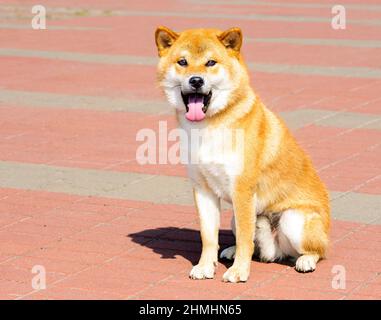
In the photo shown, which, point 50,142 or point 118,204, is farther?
point 50,142

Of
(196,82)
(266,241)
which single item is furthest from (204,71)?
(266,241)

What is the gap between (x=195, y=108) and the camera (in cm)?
636

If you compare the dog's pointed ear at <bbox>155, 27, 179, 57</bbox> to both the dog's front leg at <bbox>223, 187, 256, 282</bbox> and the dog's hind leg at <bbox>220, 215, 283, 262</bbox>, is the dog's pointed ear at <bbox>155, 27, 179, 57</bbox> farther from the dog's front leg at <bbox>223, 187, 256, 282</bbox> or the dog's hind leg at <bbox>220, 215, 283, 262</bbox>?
the dog's hind leg at <bbox>220, 215, 283, 262</bbox>

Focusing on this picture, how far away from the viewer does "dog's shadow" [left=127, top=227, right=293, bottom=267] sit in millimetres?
7039

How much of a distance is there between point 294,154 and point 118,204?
200cm

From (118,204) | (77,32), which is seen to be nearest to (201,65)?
(118,204)

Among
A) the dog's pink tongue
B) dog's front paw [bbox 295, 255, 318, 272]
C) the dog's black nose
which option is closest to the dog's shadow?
dog's front paw [bbox 295, 255, 318, 272]

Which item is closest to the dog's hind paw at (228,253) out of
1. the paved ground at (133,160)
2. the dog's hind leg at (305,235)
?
the paved ground at (133,160)

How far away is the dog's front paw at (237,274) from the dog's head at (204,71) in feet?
3.24

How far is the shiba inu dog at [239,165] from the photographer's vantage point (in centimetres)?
638

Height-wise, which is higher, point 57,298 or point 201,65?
point 201,65

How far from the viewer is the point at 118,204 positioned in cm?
827

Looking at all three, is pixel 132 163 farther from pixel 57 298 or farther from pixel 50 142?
pixel 57 298

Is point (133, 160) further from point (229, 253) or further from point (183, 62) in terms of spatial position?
point (183, 62)
